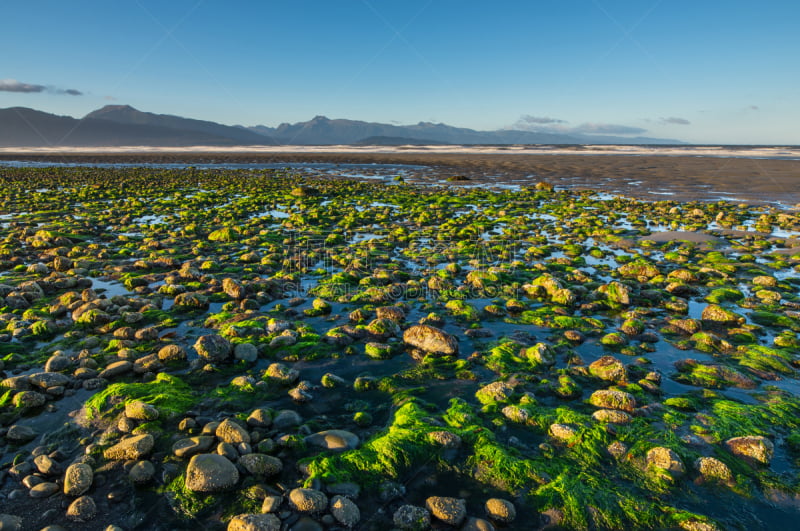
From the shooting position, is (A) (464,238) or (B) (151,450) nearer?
(B) (151,450)

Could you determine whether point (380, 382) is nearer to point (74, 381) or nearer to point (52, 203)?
point (74, 381)

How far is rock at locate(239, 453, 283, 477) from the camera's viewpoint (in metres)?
3.92

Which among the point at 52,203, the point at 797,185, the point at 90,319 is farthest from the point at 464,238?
the point at 797,185

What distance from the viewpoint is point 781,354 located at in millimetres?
6156

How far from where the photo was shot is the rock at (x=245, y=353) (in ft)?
20.1

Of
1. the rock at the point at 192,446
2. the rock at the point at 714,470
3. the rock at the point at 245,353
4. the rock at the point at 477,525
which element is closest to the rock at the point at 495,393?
the rock at the point at 477,525

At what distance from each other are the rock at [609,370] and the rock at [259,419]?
4317 millimetres

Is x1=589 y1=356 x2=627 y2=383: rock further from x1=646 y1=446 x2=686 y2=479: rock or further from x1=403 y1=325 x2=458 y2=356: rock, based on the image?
x1=403 y1=325 x2=458 y2=356: rock

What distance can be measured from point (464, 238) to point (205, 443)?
11354 millimetres

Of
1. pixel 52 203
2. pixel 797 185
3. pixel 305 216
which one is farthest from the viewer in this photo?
pixel 797 185

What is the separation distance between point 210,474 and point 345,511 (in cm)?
133

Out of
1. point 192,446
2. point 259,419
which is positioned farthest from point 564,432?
point 192,446

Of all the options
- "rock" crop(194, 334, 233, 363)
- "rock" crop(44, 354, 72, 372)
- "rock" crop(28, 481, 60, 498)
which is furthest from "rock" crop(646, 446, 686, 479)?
"rock" crop(44, 354, 72, 372)

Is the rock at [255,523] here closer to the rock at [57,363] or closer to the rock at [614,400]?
the rock at [614,400]
